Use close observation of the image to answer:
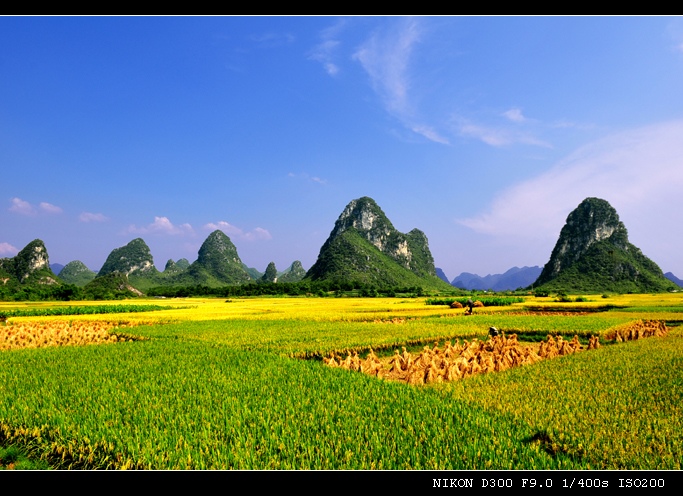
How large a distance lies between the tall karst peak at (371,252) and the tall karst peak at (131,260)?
266 ft

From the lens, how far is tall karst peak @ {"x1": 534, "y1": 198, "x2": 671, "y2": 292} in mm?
99688

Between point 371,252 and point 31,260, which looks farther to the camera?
point 371,252

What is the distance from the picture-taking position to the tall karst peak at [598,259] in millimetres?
99688

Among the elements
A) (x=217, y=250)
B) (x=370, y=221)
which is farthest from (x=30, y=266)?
(x=370, y=221)

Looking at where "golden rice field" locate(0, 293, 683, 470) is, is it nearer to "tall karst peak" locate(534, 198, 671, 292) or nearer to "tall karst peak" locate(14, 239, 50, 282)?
"tall karst peak" locate(534, 198, 671, 292)

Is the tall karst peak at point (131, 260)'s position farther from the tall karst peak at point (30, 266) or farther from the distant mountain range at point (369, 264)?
the tall karst peak at point (30, 266)

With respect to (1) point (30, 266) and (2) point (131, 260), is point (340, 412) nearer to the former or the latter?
(1) point (30, 266)

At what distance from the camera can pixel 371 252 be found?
141m

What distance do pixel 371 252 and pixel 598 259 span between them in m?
77.6

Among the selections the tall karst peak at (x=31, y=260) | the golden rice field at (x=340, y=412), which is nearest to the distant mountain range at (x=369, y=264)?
the tall karst peak at (x=31, y=260)

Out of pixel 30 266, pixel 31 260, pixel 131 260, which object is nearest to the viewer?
pixel 30 266

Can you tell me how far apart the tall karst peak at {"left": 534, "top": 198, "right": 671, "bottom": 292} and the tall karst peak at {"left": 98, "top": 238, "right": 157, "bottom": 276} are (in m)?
166
